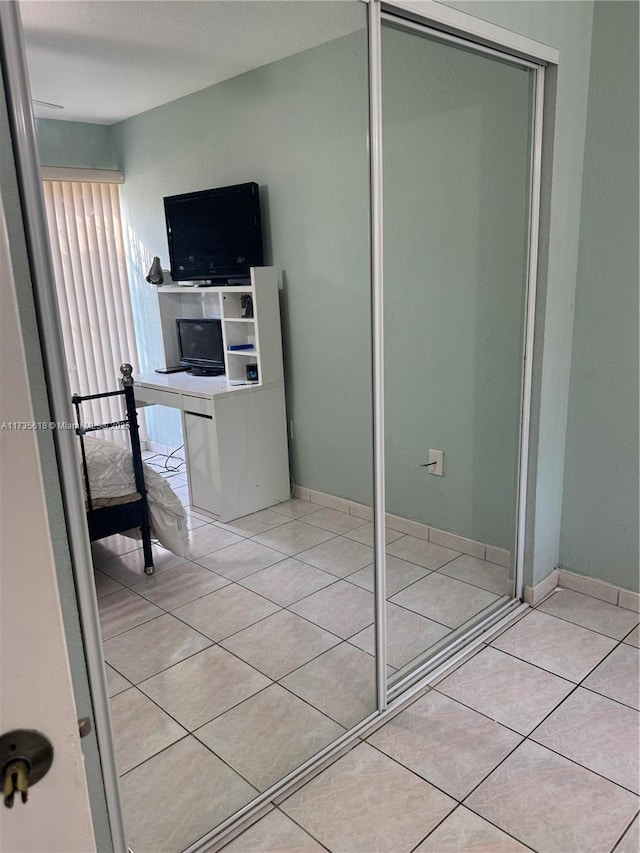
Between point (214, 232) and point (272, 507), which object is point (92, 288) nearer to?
point (214, 232)

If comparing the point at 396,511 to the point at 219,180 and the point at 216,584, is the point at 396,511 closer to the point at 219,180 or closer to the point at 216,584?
the point at 216,584

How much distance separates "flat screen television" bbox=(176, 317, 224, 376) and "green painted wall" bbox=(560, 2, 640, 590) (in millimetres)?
1506

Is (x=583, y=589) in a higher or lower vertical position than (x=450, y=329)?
lower

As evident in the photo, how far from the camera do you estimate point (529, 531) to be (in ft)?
8.64

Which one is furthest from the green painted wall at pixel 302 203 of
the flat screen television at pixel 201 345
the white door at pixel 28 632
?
the white door at pixel 28 632

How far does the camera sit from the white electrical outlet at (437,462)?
2.38m

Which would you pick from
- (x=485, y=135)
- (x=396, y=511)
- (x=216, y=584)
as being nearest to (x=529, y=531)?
(x=396, y=511)

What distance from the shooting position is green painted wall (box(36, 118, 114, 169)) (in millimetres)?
1147

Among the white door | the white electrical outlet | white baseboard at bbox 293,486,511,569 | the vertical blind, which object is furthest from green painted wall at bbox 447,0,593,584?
the white door

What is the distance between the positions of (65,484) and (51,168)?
0.58m

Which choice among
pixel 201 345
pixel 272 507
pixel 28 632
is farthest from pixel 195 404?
pixel 28 632

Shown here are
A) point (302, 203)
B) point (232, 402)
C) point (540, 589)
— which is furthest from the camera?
point (540, 589)

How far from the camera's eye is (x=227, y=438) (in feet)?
6.66

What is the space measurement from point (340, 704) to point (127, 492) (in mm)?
1042
